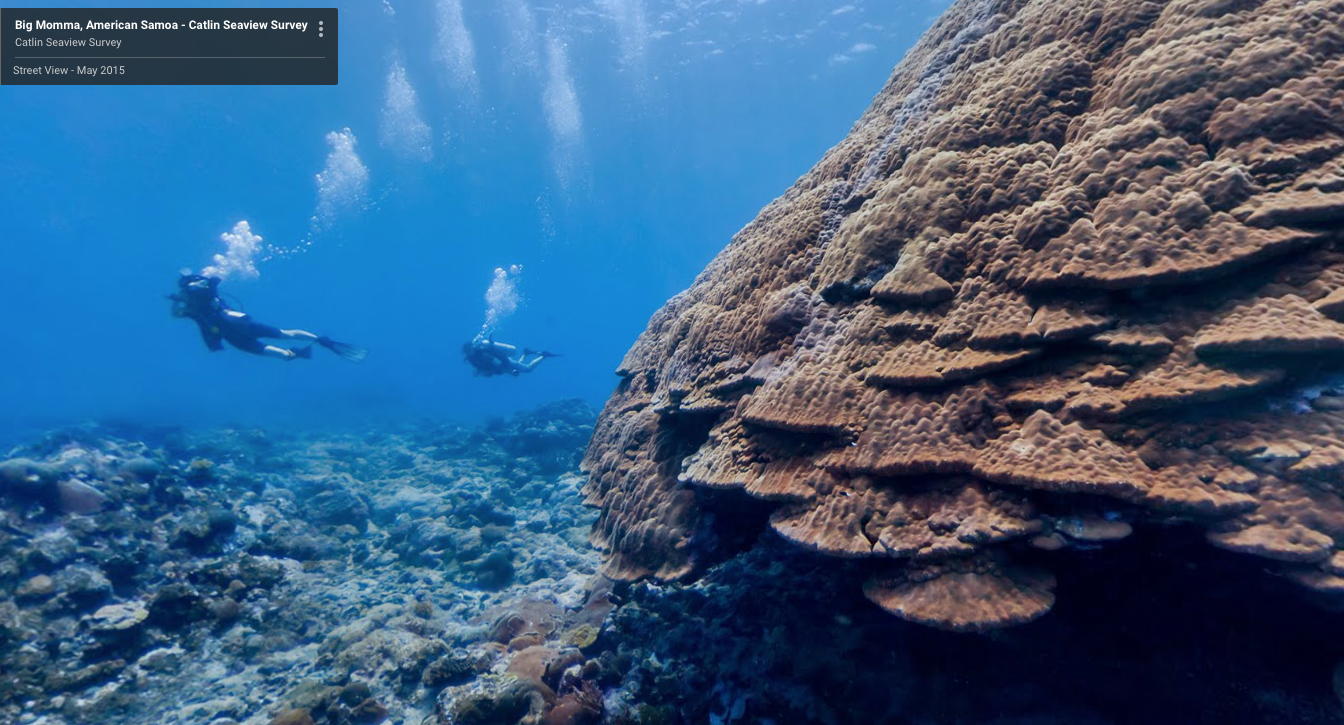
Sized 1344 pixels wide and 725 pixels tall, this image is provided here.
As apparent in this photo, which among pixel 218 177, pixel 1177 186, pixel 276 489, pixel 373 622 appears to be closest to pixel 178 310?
pixel 276 489

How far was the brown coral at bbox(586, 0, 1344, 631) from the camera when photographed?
99.2 inches

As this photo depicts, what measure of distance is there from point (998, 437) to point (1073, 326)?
75cm

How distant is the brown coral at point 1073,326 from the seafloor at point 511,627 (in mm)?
541

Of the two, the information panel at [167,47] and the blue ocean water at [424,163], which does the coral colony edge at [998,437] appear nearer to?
the information panel at [167,47]

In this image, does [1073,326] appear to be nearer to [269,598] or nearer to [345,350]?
[269,598]

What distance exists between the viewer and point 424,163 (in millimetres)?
65438

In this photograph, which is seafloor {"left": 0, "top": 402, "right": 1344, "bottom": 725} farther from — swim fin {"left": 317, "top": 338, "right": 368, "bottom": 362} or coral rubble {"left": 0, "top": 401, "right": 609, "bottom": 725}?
swim fin {"left": 317, "top": 338, "right": 368, "bottom": 362}

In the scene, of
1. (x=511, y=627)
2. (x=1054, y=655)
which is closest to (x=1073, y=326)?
(x=1054, y=655)

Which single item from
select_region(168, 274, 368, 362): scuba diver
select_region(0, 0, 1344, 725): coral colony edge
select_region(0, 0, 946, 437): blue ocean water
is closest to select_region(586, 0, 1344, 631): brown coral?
select_region(0, 0, 1344, 725): coral colony edge

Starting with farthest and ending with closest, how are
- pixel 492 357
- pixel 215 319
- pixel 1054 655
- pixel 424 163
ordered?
pixel 424 163, pixel 492 357, pixel 215 319, pixel 1054 655

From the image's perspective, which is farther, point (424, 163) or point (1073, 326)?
point (424, 163)

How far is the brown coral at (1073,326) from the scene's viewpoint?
2520mm

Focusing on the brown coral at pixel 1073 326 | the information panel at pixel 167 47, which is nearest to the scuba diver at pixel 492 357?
the information panel at pixel 167 47

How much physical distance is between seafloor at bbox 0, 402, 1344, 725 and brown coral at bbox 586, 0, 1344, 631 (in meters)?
0.54
